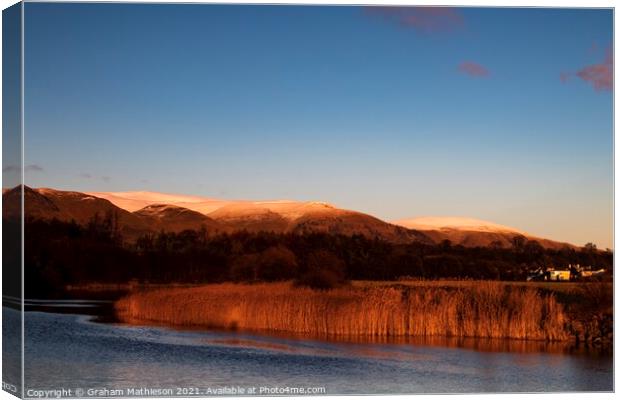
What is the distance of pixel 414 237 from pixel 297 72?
188 inches

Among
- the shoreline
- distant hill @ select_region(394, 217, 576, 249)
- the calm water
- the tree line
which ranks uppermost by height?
distant hill @ select_region(394, 217, 576, 249)

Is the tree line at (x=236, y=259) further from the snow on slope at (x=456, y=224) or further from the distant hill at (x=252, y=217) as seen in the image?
the snow on slope at (x=456, y=224)

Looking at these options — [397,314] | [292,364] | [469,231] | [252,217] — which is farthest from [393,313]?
[292,364]

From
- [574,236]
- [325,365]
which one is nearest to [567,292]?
[574,236]

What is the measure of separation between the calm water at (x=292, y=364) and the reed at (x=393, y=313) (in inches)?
28.8

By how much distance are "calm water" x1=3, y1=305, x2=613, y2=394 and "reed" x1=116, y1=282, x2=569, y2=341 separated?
73 centimetres

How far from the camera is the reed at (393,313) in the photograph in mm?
19266

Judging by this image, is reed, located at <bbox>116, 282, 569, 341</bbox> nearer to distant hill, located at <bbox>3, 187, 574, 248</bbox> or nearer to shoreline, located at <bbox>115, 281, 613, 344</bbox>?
shoreline, located at <bbox>115, 281, 613, 344</bbox>

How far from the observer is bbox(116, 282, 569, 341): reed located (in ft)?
63.2

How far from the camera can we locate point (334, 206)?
19250 mm

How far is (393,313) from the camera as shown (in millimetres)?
19609

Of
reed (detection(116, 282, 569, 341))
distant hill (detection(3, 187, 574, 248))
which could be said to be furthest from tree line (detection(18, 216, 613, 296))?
reed (detection(116, 282, 569, 341))

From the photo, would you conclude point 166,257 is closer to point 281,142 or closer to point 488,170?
point 281,142

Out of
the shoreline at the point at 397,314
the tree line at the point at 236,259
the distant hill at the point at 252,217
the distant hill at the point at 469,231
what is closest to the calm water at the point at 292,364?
the shoreline at the point at 397,314
